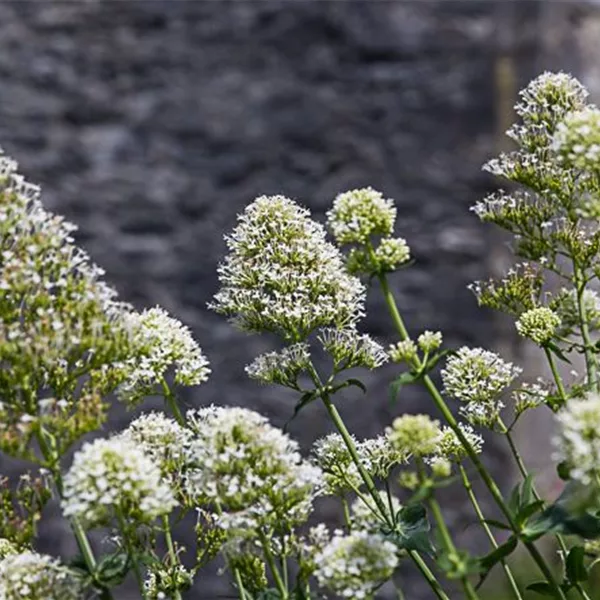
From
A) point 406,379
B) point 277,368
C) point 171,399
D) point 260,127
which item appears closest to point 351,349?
point 277,368

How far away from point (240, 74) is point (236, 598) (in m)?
4.49

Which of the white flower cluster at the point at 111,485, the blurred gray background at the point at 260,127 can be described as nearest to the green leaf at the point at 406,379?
the white flower cluster at the point at 111,485

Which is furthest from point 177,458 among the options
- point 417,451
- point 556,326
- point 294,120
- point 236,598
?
point 294,120

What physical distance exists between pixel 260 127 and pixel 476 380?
169 inches

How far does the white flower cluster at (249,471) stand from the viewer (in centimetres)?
102

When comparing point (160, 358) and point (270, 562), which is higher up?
point (160, 358)

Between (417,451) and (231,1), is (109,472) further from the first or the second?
(231,1)

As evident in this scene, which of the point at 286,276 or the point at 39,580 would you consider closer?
the point at 39,580

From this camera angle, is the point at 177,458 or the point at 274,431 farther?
the point at 177,458

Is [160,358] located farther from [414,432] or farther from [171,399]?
[414,432]

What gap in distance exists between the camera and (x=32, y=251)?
1.08 meters

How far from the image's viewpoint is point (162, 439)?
121 cm

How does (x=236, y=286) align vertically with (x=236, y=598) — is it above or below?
above

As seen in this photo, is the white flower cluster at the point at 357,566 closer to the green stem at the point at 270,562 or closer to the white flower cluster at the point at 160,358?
the green stem at the point at 270,562
